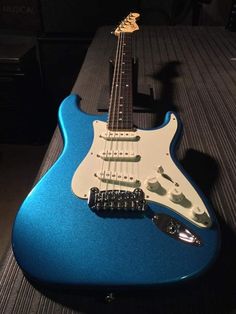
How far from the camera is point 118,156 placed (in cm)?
58

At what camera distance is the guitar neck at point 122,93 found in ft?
2.27

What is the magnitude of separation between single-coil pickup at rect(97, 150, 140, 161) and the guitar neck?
0.32 ft

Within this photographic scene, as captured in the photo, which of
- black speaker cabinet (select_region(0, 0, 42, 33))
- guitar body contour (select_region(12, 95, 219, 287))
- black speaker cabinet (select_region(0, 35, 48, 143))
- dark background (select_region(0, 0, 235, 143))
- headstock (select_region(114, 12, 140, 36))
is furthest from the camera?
black speaker cabinet (select_region(0, 0, 42, 33))

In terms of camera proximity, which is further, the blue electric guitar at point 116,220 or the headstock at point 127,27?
the headstock at point 127,27

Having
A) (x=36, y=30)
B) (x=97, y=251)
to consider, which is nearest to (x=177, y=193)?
(x=97, y=251)

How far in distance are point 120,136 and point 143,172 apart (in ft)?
0.42

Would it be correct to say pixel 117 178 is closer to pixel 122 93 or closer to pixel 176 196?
pixel 176 196

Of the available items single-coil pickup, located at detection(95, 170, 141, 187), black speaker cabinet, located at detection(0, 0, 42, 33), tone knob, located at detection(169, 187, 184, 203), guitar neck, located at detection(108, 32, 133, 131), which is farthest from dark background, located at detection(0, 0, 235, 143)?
tone knob, located at detection(169, 187, 184, 203)

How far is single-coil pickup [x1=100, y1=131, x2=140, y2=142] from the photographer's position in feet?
2.09

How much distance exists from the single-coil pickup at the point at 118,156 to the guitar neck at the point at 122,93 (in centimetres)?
10

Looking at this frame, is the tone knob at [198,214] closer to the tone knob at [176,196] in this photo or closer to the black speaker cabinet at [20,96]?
the tone knob at [176,196]

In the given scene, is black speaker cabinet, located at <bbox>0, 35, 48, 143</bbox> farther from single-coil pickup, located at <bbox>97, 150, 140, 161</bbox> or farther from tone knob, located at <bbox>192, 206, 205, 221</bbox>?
tone knob, located at <bbox>192, 206, 205, 221</bbox>

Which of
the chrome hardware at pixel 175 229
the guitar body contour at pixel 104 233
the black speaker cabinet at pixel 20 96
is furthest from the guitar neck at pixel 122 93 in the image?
the black speaker cabinet at pixel 20 96

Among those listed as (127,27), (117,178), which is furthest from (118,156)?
(127,27)
